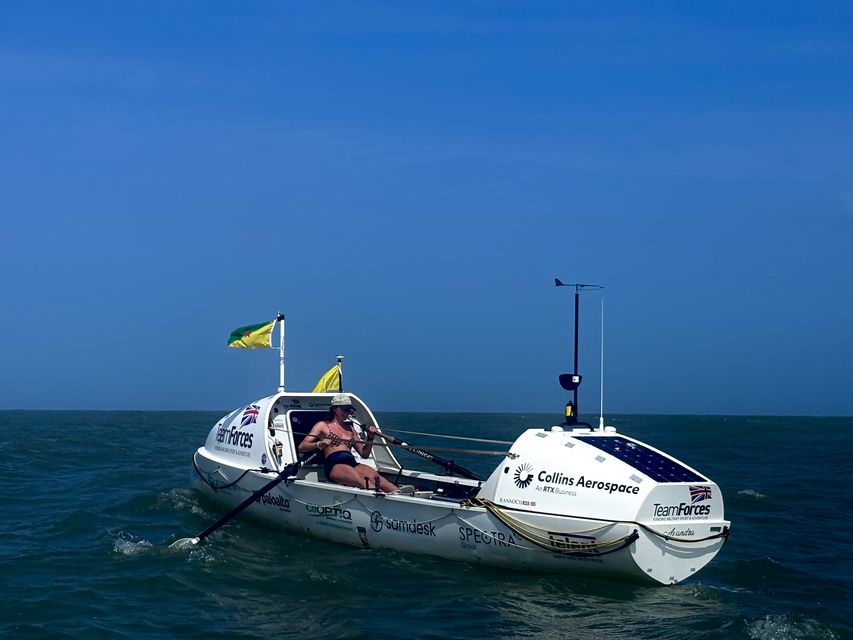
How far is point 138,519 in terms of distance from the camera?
19.1 metres

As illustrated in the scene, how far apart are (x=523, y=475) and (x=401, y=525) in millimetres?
2246

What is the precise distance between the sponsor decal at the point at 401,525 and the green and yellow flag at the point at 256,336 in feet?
19.0

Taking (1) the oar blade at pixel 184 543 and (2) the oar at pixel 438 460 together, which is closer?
(1) the oar blade at pixel 184 543

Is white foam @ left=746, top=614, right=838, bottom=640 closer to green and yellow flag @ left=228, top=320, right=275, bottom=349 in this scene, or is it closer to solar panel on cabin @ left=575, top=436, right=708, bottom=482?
solar panel on cabin @ left=575, top=436, right=708, bottom=482

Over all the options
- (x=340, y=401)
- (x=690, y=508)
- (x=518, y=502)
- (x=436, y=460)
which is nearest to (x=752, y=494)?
(x=436, y=460)

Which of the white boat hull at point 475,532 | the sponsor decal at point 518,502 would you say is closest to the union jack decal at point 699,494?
the white boat hull at point 475,532

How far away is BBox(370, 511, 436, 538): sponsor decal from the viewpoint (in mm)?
14555

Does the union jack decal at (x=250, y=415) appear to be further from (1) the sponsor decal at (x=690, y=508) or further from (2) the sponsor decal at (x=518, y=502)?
(1) the sponsor decal at (x=690, y=508)

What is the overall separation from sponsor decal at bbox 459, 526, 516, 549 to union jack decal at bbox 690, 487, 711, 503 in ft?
8.02

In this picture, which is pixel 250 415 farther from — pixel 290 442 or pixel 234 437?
pixel 290 442

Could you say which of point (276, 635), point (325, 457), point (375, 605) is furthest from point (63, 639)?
point (325, 457)

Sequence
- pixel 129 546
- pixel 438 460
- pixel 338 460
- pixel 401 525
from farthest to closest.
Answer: pixel 438 460
pixel 338 460
pixel 129 546
pixel 401 525

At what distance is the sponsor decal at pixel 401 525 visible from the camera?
47.8 feet

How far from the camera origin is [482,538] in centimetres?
1398
